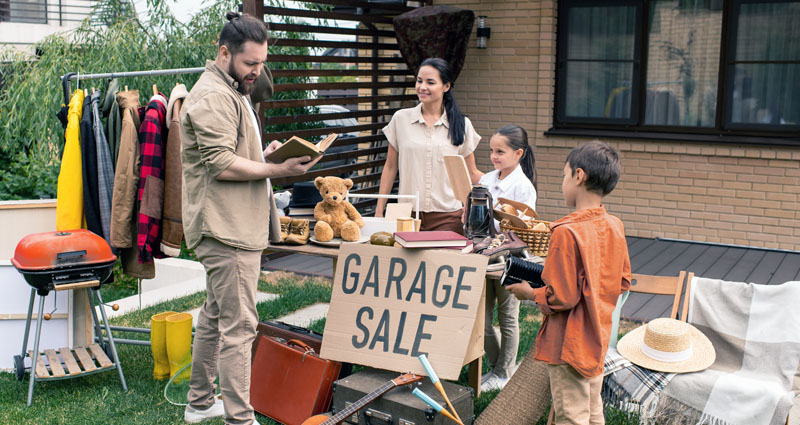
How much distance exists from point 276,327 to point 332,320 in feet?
2.12

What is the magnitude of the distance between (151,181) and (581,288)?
258cm

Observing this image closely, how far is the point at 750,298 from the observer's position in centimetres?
400

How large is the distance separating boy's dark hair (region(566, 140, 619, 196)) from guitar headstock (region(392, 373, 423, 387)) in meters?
1.17

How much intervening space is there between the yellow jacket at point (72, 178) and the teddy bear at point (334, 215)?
1.53 m

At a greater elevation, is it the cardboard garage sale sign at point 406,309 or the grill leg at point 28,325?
the cardboard garage sale sign at point 406,309

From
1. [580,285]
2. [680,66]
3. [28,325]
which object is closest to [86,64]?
[28,325]

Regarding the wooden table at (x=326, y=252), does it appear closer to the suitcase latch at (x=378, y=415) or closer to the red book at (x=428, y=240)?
the red book at (x=428, y=240)

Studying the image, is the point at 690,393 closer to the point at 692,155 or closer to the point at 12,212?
the point at 12,212

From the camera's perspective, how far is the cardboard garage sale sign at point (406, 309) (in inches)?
139

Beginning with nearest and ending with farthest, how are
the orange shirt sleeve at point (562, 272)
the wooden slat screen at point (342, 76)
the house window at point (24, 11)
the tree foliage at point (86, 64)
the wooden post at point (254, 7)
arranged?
the orange shirt sleeve at point (562, 272), the wooden post at point (254, 7), the wooden slat screen at point (342, 76), the tree foliage at point (86, 64), the house window at point (24, 11)

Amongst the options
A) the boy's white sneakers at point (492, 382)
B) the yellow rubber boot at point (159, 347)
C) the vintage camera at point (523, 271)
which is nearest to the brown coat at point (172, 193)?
the yellow rubber boot at point (159, 347)

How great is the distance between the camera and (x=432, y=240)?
369cm

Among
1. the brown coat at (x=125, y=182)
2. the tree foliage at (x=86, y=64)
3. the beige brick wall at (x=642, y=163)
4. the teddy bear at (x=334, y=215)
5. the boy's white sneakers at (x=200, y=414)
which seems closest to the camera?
the boy's white sneakers at (x=200, y=414)

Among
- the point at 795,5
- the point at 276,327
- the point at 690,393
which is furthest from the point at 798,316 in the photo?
the point at 795,5
